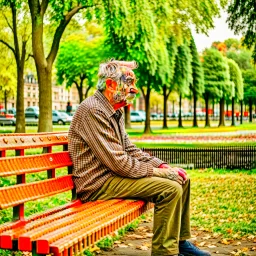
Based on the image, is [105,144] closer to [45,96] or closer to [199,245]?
[199,245]

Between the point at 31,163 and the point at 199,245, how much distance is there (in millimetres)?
2443

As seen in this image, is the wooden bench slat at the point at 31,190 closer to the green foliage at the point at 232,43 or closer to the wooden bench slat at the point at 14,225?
the wooden bench slat at the point at 14,225

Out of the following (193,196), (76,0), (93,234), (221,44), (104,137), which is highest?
(221,44)

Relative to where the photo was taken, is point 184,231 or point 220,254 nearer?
point 184,231

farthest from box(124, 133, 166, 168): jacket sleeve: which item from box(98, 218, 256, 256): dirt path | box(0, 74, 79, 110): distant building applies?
box(0, 74, 79, 110): distant building

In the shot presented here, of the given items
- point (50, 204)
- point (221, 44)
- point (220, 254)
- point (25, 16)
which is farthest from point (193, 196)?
point (221, 44)

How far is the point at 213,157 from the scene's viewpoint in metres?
18.2

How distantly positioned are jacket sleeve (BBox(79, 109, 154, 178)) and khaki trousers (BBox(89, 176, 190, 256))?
104 mm

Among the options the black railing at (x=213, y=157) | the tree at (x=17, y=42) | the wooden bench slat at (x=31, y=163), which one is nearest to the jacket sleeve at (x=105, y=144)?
the wooden bench slat at (x=31, y=163)

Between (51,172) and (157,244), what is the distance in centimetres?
118

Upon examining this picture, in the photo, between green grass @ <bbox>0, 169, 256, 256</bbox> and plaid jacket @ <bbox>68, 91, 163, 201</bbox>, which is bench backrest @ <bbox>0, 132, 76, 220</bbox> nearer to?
plaid jacket @ <bbox>68, 91, 163, 201</bbox>

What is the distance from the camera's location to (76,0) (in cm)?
2130

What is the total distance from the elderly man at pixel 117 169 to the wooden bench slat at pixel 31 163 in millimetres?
147

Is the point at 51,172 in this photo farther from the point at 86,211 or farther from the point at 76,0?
the point at 76,0
